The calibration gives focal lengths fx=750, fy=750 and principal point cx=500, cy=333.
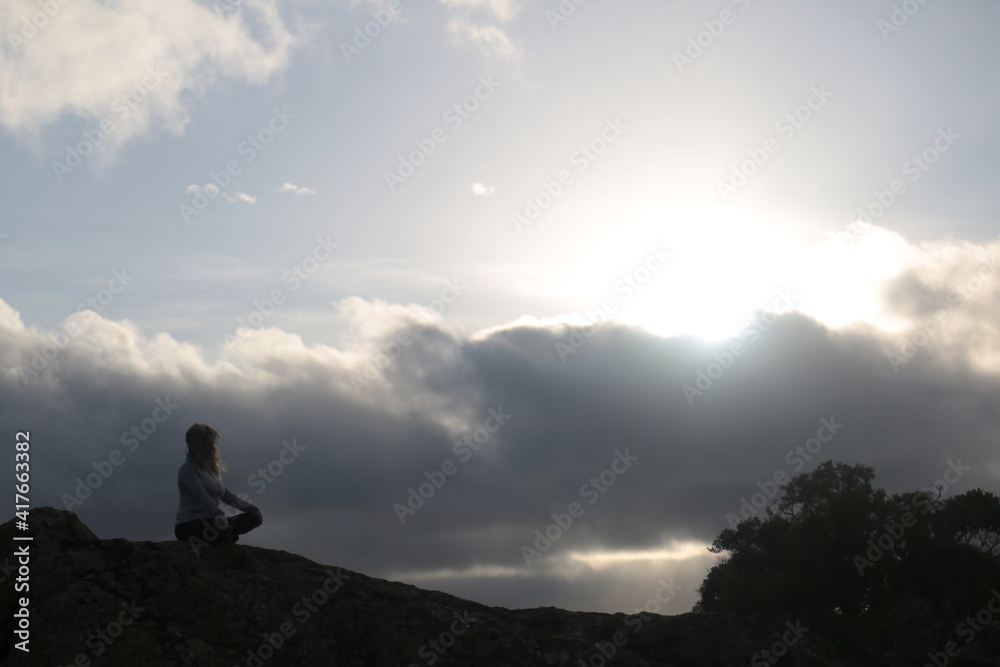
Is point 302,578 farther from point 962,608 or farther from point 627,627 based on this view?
point 962,608

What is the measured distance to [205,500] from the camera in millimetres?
10375

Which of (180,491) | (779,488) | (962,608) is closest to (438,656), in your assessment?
(180,491)

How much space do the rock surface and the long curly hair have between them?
4.05ft

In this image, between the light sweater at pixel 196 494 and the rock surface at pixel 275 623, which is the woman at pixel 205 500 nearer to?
the light sweater at pixel 196 494

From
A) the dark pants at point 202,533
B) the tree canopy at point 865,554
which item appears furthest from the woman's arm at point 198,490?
the tree canopy at point 865,554

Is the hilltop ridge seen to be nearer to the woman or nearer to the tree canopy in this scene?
the woman

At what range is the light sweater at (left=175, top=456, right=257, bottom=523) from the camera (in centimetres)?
1041

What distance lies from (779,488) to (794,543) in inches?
Answer: 198

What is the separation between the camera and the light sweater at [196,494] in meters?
10.4

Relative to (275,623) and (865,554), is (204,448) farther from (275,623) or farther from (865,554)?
(865,554)

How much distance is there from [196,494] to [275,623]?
2691 mm

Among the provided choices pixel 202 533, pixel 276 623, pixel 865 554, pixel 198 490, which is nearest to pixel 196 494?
pixel 198 490

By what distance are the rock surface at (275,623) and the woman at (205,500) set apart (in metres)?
0.32

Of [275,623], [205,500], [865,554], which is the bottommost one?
[275,623]
